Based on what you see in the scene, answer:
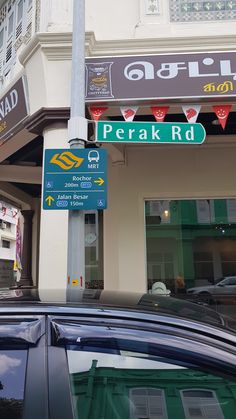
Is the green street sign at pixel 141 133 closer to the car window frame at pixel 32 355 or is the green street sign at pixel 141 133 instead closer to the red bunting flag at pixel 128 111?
the red bunting flag at pixel 128 111

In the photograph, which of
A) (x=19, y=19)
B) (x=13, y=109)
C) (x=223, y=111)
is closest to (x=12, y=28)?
(x=19, y=19)

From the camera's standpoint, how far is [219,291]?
8.49m

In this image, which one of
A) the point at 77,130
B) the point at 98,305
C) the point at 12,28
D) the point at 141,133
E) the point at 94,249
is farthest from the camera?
the point at 94,249

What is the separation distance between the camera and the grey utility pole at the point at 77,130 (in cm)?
448

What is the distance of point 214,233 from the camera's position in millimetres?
8688

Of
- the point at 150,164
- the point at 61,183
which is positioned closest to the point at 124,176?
the point at 150,164

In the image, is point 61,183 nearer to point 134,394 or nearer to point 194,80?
point 194,80

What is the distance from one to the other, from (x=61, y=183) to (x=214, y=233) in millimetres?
4893

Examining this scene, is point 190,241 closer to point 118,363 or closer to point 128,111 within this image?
point 128,111

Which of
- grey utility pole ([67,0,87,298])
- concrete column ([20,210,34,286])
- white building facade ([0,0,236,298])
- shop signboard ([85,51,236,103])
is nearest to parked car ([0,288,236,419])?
grey utility pole ([67,0,87,298])

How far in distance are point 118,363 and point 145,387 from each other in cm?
13

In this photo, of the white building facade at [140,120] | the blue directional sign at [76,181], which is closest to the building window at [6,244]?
the white building facade at [140,120]

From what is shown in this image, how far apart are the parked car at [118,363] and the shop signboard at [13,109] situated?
5.74 meters

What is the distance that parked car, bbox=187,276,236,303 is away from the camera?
27.7ft
